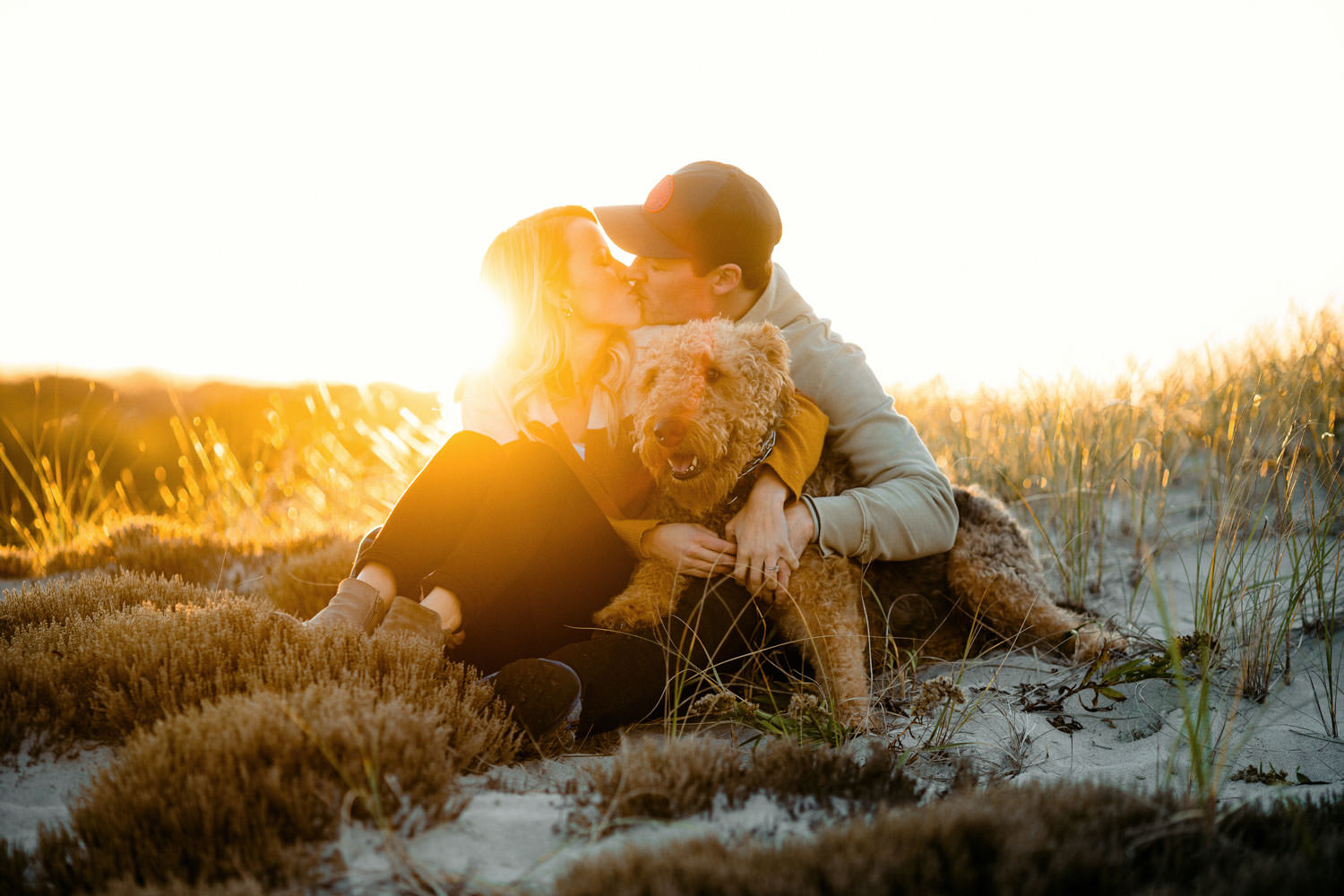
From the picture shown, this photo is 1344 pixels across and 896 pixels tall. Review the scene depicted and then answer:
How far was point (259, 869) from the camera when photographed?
158cm

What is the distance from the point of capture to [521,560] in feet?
10.1

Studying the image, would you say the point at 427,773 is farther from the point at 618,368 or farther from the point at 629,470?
the point at 618,368

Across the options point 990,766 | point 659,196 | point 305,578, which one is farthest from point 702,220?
point 305,578

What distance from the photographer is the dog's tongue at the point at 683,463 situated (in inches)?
113

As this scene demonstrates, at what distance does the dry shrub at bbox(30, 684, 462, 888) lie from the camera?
1.63 meters

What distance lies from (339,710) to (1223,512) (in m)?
3.25

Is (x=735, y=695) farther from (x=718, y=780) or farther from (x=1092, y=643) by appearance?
(x=1092, y=643)

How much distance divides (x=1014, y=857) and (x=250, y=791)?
166 cm

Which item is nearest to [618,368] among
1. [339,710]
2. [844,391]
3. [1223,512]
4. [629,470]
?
[629,470]

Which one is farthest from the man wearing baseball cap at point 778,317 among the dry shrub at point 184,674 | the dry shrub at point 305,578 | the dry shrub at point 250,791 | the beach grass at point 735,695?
the dry shrub at point 305,578

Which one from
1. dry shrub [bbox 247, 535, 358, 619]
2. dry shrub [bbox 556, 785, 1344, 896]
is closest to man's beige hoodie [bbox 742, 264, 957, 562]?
dry shrub [bbox 556, 785, 1344, 896]

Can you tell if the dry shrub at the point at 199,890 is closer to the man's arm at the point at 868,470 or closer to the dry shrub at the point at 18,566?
the man's arm at the point at 868,470

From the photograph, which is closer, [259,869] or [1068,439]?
[259,869]

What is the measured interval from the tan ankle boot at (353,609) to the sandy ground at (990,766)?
0.80m
